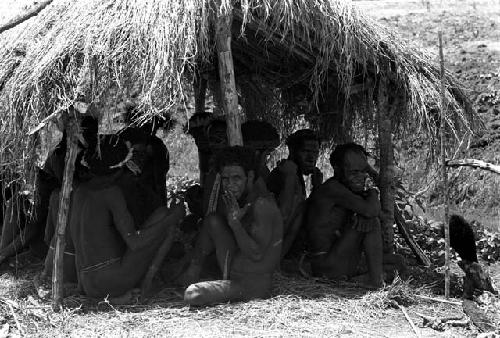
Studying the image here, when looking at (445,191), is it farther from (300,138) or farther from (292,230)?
(300,138)

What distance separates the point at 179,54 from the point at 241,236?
4.90 ft

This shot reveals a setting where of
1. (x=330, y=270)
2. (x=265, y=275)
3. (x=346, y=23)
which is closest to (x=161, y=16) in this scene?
(x=346, y=23)

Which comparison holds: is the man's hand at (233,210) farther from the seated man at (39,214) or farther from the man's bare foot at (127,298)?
the seated man at (39,214)

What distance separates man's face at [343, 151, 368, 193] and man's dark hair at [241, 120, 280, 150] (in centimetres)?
86

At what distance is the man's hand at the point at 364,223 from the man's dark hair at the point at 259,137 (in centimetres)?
122

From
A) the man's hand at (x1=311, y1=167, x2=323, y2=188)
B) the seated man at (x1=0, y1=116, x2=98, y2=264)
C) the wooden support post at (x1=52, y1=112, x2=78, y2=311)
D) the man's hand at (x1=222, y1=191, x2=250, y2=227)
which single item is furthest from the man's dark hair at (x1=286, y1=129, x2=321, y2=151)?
the wooden support post at (x1=52, y1=112, x2=78, y2=311)

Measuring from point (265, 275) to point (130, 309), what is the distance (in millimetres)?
1102

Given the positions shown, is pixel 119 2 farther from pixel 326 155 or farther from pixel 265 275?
pixel 326 155

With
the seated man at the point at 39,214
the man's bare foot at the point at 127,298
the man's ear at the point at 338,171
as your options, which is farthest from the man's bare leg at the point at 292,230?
the seated man at the point at 39,214

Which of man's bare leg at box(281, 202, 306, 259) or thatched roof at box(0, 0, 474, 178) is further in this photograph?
man's bare leg at box(281, 202, 306, 259)

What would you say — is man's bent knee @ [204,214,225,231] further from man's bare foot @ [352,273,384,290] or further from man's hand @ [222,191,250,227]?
man's bare foot @ [352,273,384,290]

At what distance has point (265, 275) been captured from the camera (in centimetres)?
578

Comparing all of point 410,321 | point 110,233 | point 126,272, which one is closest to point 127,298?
point 126,272

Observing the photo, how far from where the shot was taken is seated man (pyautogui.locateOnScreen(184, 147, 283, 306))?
18.5ft
